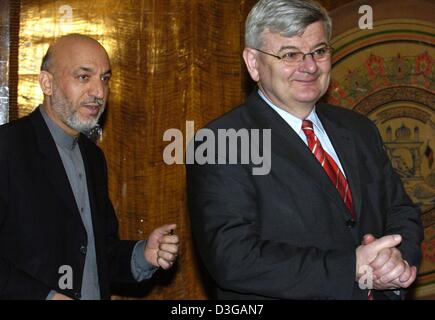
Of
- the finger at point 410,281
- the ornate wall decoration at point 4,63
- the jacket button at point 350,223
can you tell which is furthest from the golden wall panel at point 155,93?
the finger at point 410,281

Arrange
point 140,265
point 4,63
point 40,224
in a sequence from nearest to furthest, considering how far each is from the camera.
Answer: point 40,224 → point 140,265 → point 4,63

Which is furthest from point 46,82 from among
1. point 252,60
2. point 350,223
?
point 350,223

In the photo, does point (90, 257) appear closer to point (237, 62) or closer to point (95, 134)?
point (95, 134)

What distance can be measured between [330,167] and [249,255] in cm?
43

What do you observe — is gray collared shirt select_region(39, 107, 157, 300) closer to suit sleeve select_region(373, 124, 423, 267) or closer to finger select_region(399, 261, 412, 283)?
suit sleeve select_region(373, 124, 423, 267)

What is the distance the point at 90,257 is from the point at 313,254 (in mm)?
1036

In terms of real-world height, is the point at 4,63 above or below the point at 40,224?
above

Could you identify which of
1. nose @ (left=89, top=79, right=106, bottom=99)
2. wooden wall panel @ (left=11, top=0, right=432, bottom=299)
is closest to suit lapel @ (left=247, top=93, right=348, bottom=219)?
nose @ (left=89, top=79, right=106, bottom=99)

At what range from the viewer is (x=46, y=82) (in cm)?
283

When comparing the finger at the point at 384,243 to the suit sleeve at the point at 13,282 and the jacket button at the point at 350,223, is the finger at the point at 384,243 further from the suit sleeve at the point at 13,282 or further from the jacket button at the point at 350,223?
the suit sleeve at the point at 13,282

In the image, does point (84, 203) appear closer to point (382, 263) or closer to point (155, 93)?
point (155, 93)

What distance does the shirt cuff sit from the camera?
8.95 ft

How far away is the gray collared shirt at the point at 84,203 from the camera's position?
8.78 ft

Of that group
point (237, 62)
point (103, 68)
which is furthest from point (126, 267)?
point (237, 62)
